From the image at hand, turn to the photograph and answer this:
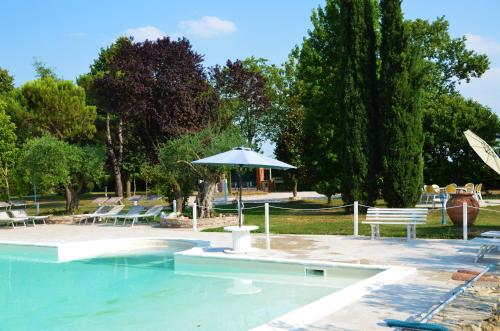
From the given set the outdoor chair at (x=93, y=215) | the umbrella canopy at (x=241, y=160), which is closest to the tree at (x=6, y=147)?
the outdoor chair at (x=93, y=215)

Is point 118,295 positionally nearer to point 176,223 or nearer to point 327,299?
point 327,299

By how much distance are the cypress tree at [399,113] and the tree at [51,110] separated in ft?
56.8

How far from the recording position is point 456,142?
112 ft

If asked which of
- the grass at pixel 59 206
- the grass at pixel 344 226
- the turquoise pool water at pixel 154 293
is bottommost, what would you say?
the turquoise pool water at pixel 154 293

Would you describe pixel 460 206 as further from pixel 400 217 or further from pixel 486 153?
pixel 400 217

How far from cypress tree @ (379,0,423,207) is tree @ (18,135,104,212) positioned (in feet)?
42.7

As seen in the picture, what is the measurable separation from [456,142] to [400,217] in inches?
908

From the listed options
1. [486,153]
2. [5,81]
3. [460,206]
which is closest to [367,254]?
[486,153]

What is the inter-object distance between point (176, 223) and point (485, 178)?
23942 mm

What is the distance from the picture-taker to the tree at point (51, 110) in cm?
2906

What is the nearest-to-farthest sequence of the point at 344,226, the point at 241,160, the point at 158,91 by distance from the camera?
1. the point at 241,160
2. the point at 344,226
3. the point at 158,91

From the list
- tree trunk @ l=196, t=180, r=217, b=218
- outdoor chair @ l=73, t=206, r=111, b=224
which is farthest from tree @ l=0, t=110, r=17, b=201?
tree trunk @ l=196, t=180, r=217, b=218

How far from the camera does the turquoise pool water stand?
7.89 metres

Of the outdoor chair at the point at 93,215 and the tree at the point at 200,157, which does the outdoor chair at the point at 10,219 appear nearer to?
the outdoor chair at the point at 93,215
